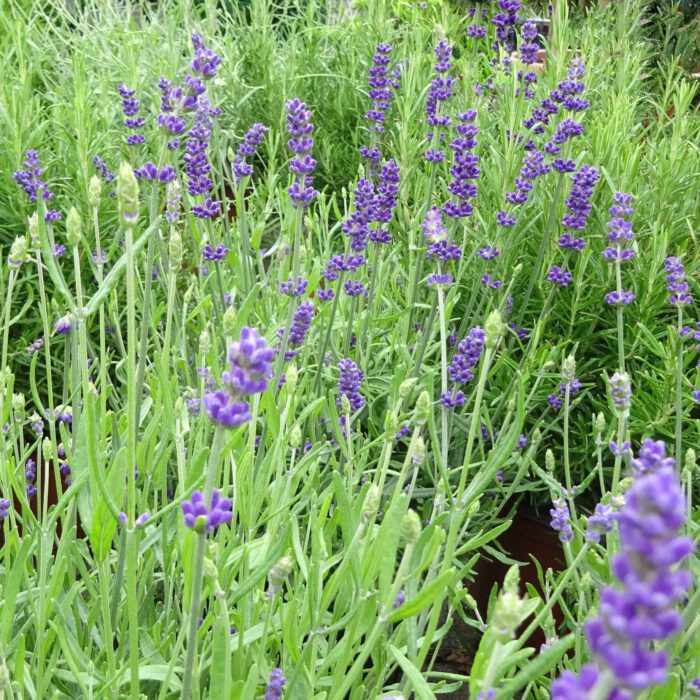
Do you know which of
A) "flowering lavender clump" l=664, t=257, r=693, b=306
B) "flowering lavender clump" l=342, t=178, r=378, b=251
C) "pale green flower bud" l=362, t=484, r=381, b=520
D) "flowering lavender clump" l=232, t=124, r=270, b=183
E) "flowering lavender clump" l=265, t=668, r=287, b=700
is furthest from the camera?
"flowering lavender clump" l=232, t=124, r=270, b=183

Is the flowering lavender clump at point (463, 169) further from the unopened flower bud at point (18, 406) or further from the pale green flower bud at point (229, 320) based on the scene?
the unopened flower bud at point (18, 406)

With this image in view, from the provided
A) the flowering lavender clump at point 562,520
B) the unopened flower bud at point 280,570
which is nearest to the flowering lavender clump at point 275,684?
the unopened flower bud at point 280,570

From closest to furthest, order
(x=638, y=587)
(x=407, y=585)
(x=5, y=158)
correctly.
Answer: (x=638, y=587) → (x=407, y=585) → (x=5, y=158)

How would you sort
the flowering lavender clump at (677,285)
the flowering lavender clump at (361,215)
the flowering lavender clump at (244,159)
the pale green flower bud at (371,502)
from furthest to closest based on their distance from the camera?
the flowering lavender clump at (244,159), the flowering lavender clump at (361,215), the flowering lavender clump at (677,285), the pale green flower bud at (371,502)

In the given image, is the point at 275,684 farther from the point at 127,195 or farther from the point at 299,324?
the point at 299,324

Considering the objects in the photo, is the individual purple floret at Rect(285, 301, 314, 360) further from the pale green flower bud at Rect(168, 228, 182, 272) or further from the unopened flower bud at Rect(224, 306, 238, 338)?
the unopened flower bud at Rect(224, 306, 238, 338)

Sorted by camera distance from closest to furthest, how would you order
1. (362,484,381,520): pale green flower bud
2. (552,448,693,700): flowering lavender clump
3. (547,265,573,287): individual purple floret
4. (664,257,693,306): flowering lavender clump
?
(552,448,693,700): flowering lavender clump → (362,484,381,520): pale green flower bud → (664,257,693,306): flowering lavender clump → (547,265,573,287): individual purple floret

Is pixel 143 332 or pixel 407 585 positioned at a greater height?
pixel 143 332

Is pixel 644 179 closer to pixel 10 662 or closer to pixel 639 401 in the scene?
pixel 639 401

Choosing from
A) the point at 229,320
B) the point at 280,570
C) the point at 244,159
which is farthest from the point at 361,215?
the point at 280,570

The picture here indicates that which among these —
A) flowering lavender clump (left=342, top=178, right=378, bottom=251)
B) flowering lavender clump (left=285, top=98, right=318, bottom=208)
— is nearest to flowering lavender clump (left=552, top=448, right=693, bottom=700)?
flowering lavender clump (left=285, top=98, right=318, bottom=208)

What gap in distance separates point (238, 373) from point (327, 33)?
4027 millimetres

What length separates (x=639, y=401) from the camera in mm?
2082

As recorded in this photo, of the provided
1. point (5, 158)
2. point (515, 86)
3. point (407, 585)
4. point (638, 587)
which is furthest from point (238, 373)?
point (5, 158)
